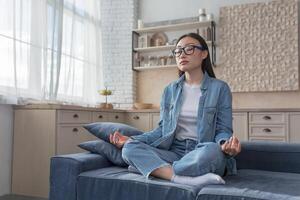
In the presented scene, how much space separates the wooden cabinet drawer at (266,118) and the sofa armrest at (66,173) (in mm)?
2161

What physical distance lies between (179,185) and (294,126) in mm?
2254

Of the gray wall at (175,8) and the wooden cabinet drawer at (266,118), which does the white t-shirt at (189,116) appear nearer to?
the wooden cabinet drawer at (266,118)

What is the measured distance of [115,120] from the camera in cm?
393

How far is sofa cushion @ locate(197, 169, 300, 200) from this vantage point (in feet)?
4.29

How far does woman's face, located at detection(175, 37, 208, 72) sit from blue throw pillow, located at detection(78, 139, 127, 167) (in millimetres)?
648

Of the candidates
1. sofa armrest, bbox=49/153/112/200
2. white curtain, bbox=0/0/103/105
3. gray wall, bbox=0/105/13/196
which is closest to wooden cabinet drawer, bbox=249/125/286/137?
white curtain, bbox=0/0/103/105

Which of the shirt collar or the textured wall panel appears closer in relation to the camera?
the shirt collar

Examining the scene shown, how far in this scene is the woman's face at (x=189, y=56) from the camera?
6.43ft

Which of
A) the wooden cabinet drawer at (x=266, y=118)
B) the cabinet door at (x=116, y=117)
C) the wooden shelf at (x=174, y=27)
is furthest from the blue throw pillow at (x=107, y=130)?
the wooden shelf at (x=174, y=27)

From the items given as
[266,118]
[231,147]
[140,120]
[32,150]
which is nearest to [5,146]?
[32,150]

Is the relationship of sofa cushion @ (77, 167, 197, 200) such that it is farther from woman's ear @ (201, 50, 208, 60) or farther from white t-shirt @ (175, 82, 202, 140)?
woman's ear @ (201, 50, 208, 60)

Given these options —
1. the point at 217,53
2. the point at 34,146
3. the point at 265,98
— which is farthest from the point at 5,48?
the point at 265,98

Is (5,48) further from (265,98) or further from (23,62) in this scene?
(265,98)

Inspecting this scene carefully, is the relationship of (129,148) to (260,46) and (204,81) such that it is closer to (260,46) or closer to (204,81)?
(204,81)
